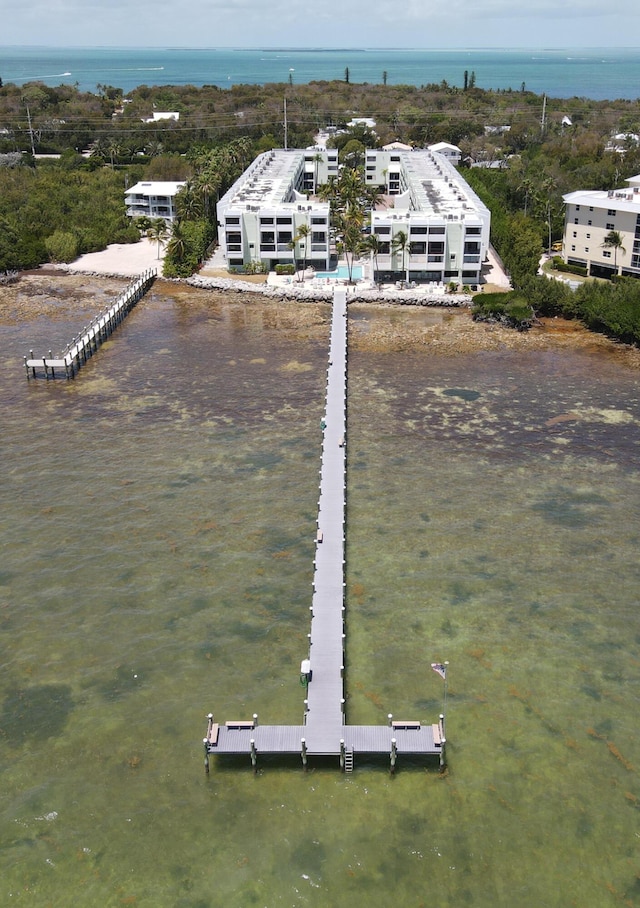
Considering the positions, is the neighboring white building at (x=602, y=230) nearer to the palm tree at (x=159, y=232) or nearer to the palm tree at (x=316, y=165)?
the palm tree at (x=159, y=232)

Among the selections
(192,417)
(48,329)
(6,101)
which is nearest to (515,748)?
(192,417)

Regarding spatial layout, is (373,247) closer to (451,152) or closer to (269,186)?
(269,186)

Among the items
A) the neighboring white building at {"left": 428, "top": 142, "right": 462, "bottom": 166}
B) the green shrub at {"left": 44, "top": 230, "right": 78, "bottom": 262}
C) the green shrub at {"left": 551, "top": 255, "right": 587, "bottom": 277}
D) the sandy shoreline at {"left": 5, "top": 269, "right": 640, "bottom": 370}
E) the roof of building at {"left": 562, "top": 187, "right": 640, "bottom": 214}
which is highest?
the neighboring white building at {"left": 428, "top": 142, "right": 462, "bottom": 166}

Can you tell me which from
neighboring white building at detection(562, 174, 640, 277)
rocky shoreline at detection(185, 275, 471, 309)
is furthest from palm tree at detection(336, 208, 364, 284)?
neighboring white building at detection(562, 174, 640, 277)

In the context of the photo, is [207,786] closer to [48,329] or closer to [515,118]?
[48,329]

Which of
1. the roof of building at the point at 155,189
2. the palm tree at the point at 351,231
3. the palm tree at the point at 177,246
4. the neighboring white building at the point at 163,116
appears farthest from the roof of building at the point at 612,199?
the neighboring white building at the point at 163,116

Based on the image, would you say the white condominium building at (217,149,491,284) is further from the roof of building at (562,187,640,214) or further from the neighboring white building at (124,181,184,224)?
the neighboring white building at (124,181,184,224)
